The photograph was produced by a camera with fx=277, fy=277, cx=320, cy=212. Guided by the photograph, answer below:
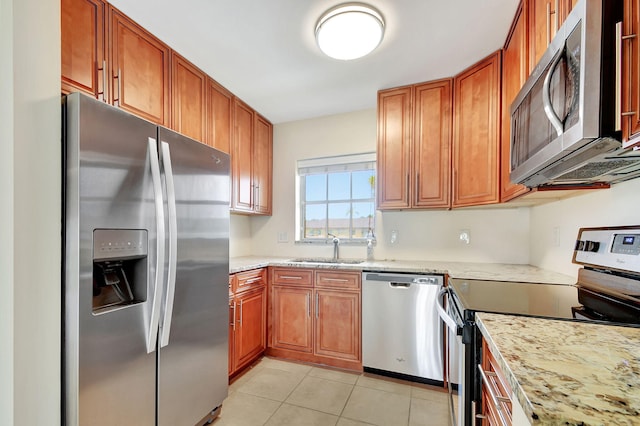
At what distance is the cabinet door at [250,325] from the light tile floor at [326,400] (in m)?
0.17

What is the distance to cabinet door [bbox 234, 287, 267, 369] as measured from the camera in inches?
86.2

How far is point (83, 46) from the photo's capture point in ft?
4.58

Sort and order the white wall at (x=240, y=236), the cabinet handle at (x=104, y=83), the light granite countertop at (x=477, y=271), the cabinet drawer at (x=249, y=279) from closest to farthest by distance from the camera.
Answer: the cabinet handle at (x=104, y=83), the light granite countertop at (x=477, y=271), the cabinet drawer at (x=249, y=279), the white wall at (x=240, y=236)

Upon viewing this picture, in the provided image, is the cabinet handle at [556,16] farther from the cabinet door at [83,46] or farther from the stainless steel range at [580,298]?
the cabinet door at [83,46]

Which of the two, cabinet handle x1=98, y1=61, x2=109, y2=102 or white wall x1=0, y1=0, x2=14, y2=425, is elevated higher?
cabinet handle x1=98, y1=61, x2=109, y2=102

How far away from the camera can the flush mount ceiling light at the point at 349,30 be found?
154 centimetres

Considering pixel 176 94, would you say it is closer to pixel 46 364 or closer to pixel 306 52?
pixel 306 52

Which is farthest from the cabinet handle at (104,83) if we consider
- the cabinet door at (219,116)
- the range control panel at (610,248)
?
the range control panel at (610,248)

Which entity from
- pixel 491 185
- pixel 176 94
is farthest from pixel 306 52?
pixel 491 185

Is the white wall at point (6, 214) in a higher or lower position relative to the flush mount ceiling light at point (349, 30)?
lower

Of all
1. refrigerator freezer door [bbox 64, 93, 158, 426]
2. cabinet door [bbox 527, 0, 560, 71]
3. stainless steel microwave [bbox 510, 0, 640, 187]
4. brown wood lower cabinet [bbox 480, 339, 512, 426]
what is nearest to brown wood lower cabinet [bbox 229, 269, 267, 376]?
refrigerator freezer door [bbox 64, 93, 158, 426]

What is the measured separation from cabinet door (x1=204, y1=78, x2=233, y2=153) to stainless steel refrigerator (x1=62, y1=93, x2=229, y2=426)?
0.69m

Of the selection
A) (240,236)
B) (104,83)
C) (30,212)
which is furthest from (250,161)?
(30,212)

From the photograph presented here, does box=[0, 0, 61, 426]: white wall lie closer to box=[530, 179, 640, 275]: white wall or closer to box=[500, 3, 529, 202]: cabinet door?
box=[500, 3, 529, 202]: cabinet door
